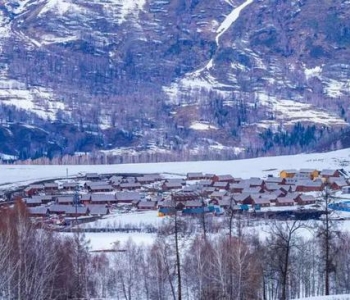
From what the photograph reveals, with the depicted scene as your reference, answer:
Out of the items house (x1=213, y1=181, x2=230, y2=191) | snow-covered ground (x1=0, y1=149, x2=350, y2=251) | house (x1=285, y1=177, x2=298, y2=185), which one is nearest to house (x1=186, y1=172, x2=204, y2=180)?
snow-covered ground (x1=0, y1=149, x2=350, y2=251)

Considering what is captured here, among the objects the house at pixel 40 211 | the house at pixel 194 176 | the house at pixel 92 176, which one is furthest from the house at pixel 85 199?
the house at pixel 194 176

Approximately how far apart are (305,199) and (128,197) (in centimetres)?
1772

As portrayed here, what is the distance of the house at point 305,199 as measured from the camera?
243ft

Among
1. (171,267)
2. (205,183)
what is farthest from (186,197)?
(171,267)

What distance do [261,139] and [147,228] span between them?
13847 cm

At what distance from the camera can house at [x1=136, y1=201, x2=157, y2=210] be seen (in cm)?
7500

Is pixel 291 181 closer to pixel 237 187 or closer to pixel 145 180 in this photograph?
pixel 237 187

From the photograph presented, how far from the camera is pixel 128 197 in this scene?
81.4m

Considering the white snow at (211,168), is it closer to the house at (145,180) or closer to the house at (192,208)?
the house at (145,180)

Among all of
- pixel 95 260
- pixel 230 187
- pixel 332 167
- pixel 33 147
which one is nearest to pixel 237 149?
pixel 33 147

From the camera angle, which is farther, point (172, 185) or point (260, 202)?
point (172, 185)

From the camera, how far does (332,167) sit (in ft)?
355

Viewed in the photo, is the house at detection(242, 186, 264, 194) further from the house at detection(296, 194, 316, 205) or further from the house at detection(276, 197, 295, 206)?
the house at detection(296, 194, 316, 205)

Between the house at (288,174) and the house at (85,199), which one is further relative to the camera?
the house at (288,174)
